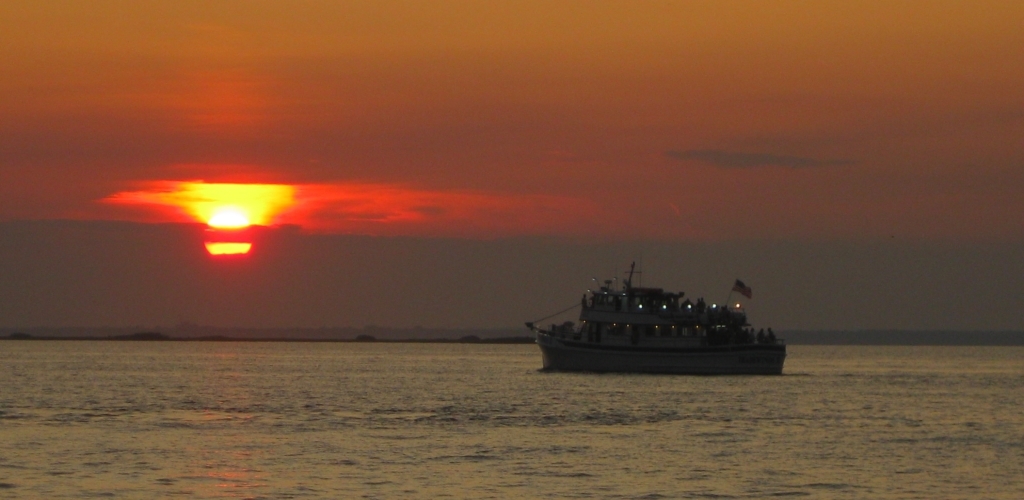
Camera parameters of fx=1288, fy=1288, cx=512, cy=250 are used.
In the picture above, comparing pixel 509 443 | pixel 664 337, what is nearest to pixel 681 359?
pixel 664 337

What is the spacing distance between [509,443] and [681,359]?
190 ft

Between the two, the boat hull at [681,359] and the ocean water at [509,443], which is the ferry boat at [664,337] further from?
the ocean water at [509,443]

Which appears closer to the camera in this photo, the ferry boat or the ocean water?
the ocean water

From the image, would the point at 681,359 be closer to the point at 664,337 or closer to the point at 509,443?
the point at 664,337

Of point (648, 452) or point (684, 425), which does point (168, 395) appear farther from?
point (648, 452)

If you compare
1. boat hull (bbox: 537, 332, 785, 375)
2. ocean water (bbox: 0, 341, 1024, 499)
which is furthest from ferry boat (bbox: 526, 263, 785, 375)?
ocean water (bbox: 0, 341, 1024, 499)

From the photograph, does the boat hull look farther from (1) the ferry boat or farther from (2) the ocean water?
(2) the ocean water

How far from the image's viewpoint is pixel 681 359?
11006cm

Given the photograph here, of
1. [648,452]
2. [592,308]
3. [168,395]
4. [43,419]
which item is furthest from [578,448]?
[592,308]

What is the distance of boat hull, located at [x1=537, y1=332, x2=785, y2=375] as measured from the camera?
110 meters

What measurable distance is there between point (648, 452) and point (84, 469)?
2122cm

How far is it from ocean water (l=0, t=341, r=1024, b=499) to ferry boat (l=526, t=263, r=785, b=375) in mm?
12212

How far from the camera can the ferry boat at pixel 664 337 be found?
10944 centimetres

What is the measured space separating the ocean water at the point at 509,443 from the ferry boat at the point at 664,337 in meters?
12.2
